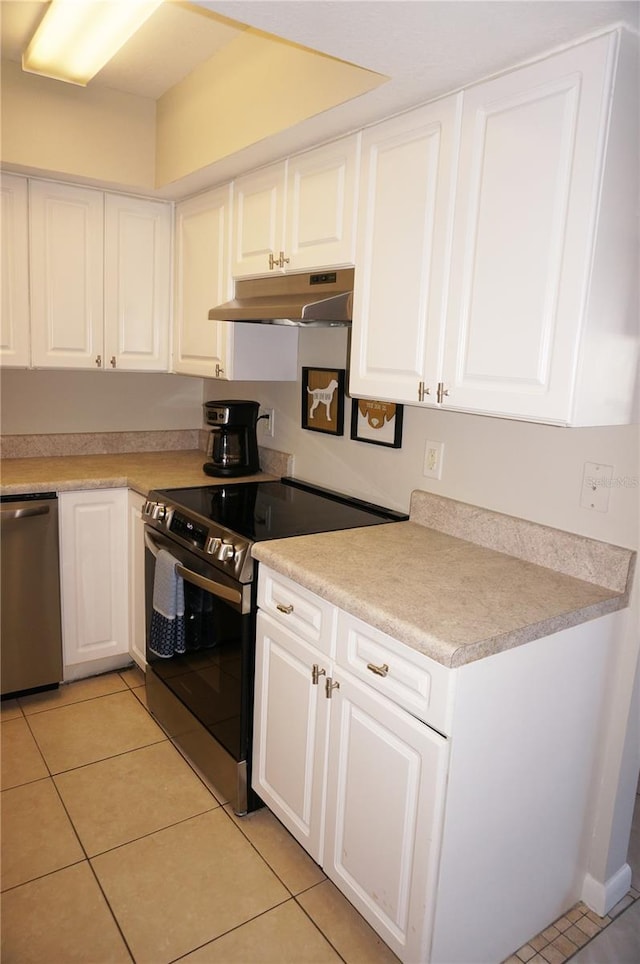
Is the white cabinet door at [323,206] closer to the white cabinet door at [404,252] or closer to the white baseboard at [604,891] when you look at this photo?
the white cabinet door at [404,252]

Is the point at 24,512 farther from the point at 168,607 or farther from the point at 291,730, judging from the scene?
the point at 291,730

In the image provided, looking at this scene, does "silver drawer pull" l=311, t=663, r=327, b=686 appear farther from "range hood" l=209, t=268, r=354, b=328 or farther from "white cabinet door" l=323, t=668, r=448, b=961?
"range hood" l=209, t=268, r=354, b=328

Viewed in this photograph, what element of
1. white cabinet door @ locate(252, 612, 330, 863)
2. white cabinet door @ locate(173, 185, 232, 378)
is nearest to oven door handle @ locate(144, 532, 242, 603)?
white cabinet door @ locate(252, 612, 330, 863)

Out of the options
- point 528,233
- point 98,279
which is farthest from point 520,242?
point 98,279

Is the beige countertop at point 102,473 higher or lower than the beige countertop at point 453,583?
higher

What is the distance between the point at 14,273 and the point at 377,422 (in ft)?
5.47

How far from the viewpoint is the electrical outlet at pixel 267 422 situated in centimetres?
312

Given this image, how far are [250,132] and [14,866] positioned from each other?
94.3 inches

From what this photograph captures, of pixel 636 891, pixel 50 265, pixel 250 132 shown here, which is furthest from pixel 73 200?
pixel 636 891

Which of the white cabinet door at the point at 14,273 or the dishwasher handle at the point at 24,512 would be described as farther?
the white cabinet door at the point at 14,273

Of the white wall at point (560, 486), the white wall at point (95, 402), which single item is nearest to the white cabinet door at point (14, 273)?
the white wall at point (95, 402)

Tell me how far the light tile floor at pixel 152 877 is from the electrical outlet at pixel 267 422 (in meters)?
1.42

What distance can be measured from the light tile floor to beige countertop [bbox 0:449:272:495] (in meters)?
0.98

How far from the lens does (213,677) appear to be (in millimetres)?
2223
